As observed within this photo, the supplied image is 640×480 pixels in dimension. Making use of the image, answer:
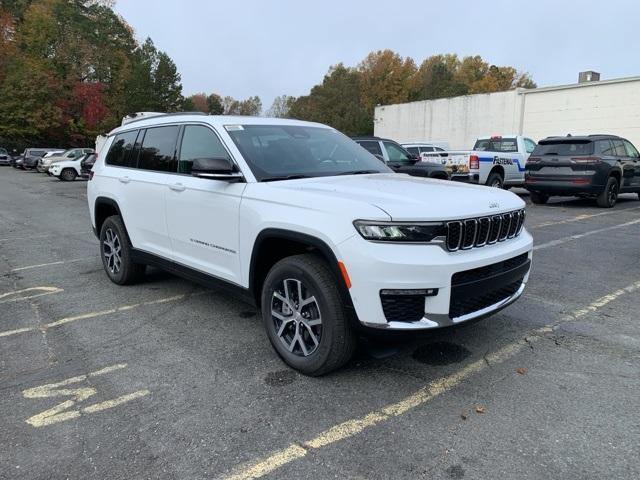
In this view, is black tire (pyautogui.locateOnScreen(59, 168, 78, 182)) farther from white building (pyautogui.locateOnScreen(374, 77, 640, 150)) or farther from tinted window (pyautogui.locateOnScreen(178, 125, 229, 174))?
tinted window (pyautogui.locateOnScreen(178, 125, 229, 174))

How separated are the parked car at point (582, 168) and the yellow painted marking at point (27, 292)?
11482mm

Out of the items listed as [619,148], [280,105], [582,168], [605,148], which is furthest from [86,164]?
[280,105]

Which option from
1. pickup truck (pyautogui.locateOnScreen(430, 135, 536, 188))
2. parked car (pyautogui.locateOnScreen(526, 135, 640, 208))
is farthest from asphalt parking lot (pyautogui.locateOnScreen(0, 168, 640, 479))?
pickup truck (pyautogui.locateOnScreen(430, 135, 536, 188))

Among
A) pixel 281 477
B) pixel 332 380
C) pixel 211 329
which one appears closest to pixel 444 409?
pixel 332 380

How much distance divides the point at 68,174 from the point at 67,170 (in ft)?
0.77

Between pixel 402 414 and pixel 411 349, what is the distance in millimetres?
1008

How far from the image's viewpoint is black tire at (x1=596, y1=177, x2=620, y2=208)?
12812mm

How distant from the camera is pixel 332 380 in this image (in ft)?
11.7

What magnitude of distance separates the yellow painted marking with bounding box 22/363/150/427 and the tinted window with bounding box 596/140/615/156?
41.6 feet

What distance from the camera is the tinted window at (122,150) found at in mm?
5723

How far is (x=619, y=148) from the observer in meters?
13.5

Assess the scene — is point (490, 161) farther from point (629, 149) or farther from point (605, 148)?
point (629, 149)

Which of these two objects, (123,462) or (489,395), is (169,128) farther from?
(489,395)

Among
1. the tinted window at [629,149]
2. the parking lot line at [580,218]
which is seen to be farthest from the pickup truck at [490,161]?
the parking lot line at [580,218]
